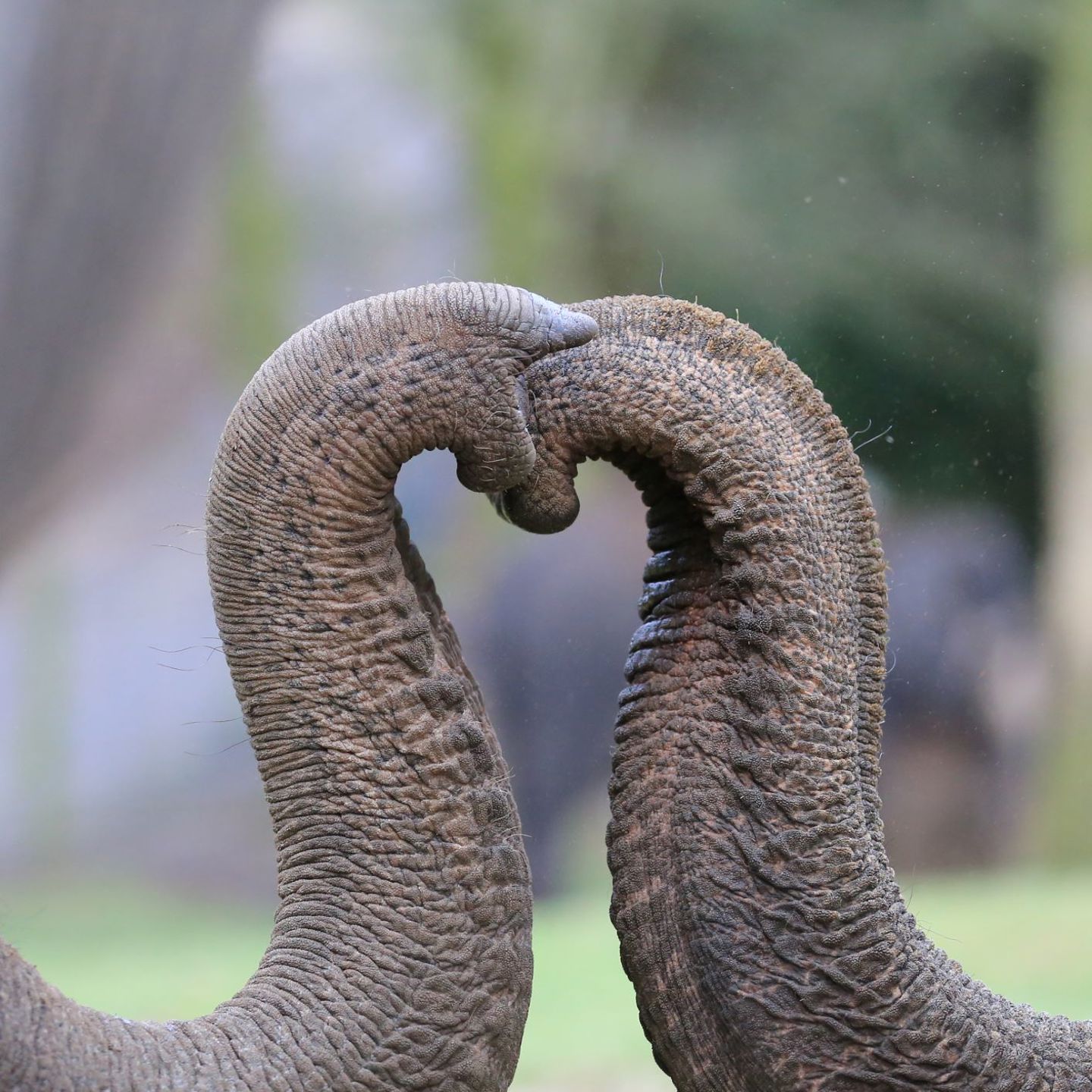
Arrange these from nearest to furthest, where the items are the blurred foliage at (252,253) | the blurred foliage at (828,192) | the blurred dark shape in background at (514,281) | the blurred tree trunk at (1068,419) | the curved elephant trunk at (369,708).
→ the curved elephant trunk at (369,708), the blurred foliage at (828,192), the blurred dark shape in background at (514,281), the blurred tree trunk at (1068,419), the blurred foliage at (252,253)

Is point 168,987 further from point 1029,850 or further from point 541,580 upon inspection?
point 1029,850

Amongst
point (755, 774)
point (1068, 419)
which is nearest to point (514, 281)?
point (1068, 419)

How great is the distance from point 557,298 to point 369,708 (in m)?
1.40

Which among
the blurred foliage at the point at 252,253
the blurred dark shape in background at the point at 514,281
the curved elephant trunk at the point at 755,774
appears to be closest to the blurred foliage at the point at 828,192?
the blurred dark shape in background at the point at 514,281

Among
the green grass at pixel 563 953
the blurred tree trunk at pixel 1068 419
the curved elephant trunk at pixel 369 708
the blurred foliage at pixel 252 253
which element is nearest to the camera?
the curved elephant trunk at pixel 369 708

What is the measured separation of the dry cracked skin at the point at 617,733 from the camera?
1186mm

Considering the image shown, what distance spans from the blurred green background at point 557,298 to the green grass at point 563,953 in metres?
0.01

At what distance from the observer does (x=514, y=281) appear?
2.76m

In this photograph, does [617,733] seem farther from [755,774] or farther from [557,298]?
[557,298]

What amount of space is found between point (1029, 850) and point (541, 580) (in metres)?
1.03

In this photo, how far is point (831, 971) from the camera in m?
1.26

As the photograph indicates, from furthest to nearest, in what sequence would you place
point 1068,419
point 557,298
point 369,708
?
point 1068,419, point 557,298, point 369,708

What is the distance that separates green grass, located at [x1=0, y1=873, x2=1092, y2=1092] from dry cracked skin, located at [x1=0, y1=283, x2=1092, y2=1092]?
0.51 meters

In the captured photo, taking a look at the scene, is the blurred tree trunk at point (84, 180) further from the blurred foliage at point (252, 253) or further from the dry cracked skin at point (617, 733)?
the dry cracked skin at point (617, 733)
